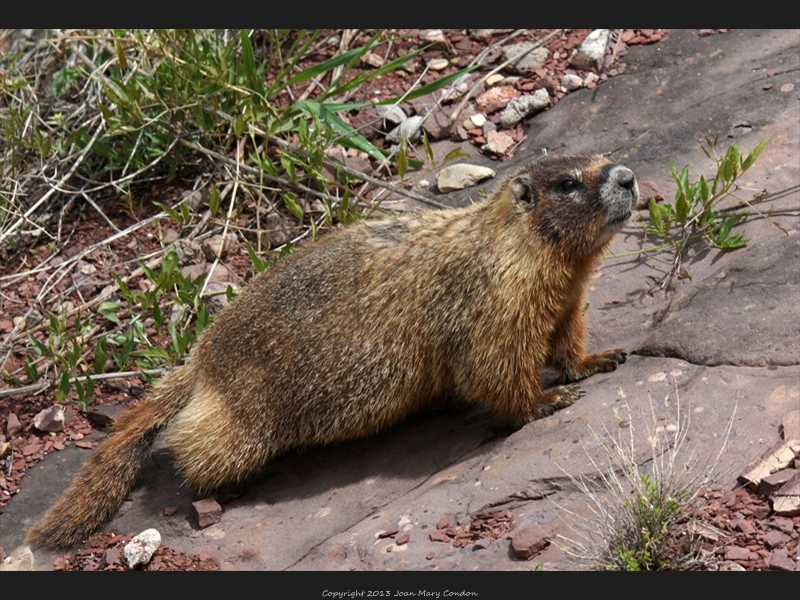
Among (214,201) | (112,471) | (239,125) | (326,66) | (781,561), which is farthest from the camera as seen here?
(326,66)

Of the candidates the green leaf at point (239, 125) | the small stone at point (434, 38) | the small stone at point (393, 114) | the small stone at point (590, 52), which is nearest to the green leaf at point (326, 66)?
the small stone at point (393, 114)

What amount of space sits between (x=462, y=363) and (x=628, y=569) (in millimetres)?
2353

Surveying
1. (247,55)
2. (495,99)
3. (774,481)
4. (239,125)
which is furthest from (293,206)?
(774,481)

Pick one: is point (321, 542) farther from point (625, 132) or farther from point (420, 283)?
point (625, 132)

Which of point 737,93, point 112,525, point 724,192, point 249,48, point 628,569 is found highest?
point 249,48

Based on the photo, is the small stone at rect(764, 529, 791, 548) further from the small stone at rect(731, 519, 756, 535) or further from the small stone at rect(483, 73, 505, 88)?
the small stone at rect(483, 73, 505, 88)

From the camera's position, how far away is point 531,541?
520 cm

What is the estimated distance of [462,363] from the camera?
676 centimetres

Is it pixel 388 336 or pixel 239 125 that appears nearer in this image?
pixel 388 336

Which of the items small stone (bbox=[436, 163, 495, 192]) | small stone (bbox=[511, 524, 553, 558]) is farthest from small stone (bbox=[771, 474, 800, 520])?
small stone (bbox=[436, 163, 495, 192])

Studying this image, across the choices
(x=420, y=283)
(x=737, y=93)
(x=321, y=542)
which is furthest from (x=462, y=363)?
(x=737, y=93)

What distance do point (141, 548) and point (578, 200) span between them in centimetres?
391

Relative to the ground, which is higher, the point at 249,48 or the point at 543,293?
the point at 249,48

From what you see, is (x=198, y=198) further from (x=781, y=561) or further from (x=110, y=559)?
(x=781, y=561)
